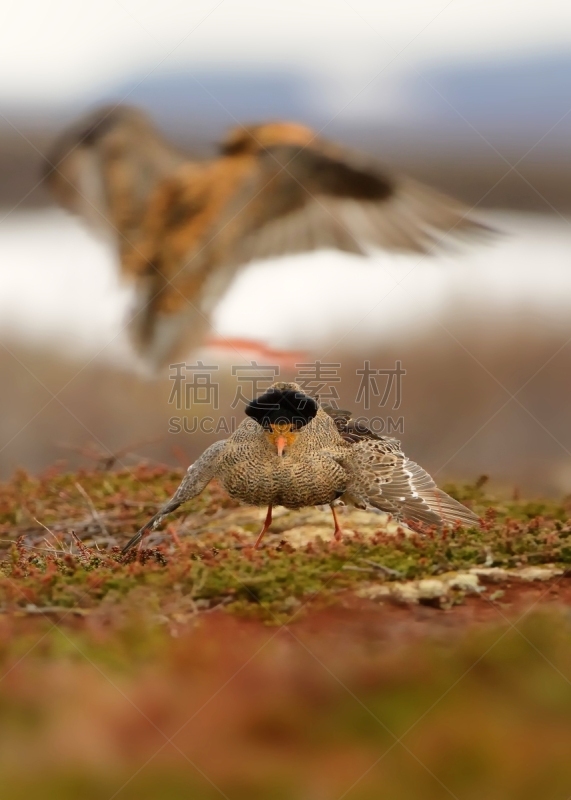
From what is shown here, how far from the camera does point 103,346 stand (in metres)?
2.89

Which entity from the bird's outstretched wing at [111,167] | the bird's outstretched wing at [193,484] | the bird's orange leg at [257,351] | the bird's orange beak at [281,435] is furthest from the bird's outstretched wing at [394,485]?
the bird's outstretched wing at [111,167]

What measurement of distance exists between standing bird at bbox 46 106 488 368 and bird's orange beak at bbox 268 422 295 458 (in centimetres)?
105

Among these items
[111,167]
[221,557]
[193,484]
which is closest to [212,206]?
[111,167]

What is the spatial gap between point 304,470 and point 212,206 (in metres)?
1.22

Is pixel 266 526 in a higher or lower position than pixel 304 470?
lower

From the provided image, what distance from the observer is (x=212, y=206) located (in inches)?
110

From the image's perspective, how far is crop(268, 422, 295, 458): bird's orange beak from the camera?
1822 mm

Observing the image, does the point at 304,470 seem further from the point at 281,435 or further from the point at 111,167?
the point at 111,167

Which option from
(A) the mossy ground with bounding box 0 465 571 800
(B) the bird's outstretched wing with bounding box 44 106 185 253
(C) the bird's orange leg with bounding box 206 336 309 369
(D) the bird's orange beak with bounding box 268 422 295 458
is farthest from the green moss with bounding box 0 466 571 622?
(B) the bird's outstretched wing with bounding box 44 106 185 253

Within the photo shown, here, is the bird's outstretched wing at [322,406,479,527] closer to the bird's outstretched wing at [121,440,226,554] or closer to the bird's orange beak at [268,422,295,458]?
the bird's orange beak at [268,422,295,458]

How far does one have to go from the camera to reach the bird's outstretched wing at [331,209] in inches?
102

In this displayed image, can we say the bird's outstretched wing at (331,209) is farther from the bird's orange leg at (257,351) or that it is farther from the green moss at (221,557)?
the green moss at (221,557)

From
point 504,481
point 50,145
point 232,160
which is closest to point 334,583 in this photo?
point 504,481

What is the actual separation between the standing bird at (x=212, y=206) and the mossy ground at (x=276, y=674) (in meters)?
0.99
